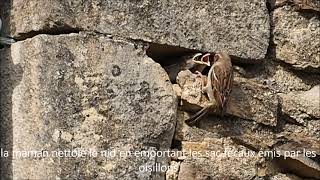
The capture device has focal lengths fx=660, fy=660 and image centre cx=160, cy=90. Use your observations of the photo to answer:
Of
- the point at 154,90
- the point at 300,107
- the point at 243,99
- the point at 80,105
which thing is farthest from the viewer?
the point at 300,107

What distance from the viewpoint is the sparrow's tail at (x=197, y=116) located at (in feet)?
8.05

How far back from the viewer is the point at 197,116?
246 cm

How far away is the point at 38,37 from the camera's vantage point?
2.24 metres

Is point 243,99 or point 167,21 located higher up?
point 167,21

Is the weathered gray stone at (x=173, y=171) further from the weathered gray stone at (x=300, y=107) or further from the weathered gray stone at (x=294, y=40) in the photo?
the weathered gray stone at (x=294, y=40)

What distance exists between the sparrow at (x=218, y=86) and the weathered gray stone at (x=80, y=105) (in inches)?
6.7

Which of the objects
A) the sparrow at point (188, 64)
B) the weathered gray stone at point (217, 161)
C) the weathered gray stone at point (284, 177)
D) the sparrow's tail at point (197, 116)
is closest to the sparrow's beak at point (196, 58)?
the sparrow at point (188, 64)

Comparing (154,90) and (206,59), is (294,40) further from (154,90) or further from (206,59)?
(154,90)

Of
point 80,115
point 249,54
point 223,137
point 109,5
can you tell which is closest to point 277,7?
point 249,54

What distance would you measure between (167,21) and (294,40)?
607 millimetres

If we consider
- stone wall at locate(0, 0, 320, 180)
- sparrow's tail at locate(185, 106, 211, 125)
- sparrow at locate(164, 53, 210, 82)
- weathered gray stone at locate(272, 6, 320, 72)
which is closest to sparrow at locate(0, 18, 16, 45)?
stone wall at locate(0, 0, 320, 180)

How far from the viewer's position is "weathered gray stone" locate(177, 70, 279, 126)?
8.08 ft

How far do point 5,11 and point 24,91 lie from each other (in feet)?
1.11

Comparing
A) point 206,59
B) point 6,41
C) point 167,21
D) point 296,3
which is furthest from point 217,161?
point 6,41
